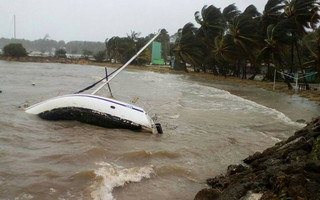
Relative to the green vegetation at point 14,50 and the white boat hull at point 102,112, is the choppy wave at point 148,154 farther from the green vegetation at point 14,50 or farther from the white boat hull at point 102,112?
the green vegetation at point 14,50

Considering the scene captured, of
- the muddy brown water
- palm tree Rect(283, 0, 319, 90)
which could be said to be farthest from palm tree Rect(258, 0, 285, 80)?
the muddy brown water

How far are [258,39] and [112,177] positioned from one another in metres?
31.8

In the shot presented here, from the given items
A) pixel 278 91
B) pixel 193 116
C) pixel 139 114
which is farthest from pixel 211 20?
pixel 139 114

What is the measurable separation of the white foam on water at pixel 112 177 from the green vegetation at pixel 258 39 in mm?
10363

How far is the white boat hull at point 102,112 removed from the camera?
9359mm

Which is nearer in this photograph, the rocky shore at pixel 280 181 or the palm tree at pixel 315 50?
the rocky shore at pixel 280 181

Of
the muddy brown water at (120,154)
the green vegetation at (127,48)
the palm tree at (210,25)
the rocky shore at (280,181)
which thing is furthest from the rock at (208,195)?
the green vegetation at (127,48)

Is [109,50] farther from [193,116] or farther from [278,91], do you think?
[193,116]

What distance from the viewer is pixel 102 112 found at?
9.39 meters

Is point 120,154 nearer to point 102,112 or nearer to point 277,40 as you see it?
point 102,112

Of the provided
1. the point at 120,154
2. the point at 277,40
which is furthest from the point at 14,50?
the point at 120,154

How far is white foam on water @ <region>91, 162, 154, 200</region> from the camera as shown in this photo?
5.09 metres

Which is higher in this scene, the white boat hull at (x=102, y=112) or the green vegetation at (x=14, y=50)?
the green vegetation at (x=14, y=50)

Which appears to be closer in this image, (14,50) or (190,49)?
(190,49)
